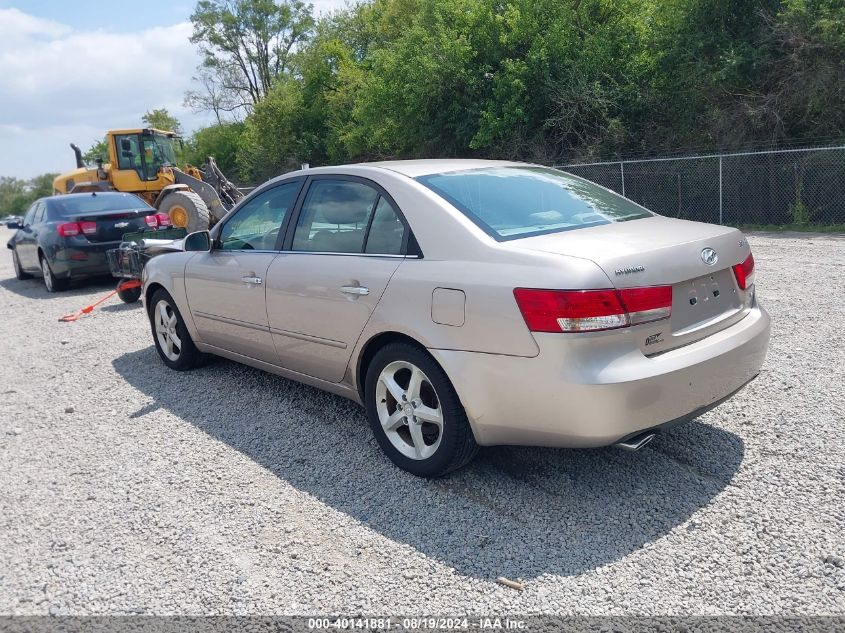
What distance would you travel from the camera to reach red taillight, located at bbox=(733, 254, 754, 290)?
3723mm

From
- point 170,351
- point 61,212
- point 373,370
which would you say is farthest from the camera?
point 61,212

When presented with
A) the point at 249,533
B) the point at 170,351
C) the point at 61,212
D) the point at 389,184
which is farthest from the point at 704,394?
the point at 61,212

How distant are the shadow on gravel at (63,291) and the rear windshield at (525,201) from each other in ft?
30.6

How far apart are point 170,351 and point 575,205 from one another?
393 centimetres

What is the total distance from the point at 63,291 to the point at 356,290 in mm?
9913

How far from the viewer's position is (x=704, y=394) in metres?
3.38

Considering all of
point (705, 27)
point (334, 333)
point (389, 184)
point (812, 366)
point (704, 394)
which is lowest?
point (812, 366)

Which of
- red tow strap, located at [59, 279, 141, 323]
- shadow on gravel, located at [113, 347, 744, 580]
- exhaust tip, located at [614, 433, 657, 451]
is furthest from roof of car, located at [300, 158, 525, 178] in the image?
red tow strap, located at [59, 279, 141, 323]

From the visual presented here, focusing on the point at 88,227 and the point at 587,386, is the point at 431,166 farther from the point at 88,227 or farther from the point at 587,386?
the point at 88,227

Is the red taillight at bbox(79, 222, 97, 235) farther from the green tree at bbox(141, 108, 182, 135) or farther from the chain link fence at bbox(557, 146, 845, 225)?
the green tree at bbox(141, 108, 182, 135)

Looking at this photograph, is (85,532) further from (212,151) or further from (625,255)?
(212,151)

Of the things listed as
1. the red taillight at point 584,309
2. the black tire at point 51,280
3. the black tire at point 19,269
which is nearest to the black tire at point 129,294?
the black tire at point 51,280

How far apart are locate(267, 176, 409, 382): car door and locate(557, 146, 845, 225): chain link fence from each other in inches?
482

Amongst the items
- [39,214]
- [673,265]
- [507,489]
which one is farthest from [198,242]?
[39,214]
